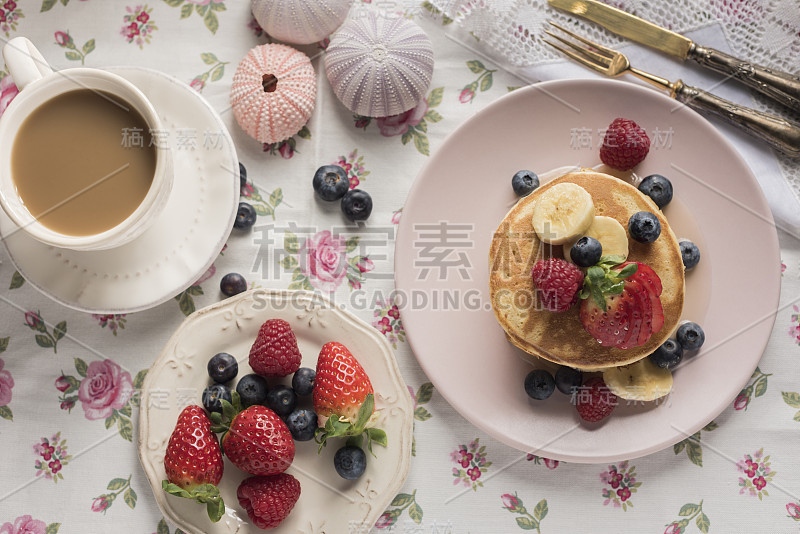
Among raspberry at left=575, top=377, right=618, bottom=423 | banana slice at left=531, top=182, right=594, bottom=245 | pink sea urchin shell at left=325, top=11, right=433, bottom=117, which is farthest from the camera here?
pink sea urchin shell at left=325, top=11, right=433, bottom=117

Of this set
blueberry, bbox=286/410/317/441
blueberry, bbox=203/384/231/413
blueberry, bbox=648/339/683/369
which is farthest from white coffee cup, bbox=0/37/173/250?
blueberry, bbox=648/339/683/369

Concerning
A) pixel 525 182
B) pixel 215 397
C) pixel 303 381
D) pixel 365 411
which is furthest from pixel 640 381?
pixel 215 397

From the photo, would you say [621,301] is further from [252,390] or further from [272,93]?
[272,93]

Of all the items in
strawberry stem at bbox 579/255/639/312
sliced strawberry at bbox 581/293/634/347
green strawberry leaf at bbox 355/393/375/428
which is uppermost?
strawberry stem at bbox 579/255/639/312

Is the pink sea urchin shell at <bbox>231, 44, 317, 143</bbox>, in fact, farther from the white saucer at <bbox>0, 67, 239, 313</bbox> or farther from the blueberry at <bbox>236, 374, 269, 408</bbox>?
the blueberry at <bbox>236, 374, 269, 408</bbox>

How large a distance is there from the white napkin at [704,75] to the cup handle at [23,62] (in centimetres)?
117

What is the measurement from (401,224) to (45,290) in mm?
858

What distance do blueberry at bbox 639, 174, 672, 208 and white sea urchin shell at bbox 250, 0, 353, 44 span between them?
0.91 meters

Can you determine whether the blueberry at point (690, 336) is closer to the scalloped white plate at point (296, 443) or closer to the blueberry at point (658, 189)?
the blueberry at point (658, 189)

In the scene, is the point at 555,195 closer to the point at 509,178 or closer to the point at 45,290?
the point at 509,178

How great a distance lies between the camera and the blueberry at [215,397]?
1509 millimetres

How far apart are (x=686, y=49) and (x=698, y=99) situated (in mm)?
147

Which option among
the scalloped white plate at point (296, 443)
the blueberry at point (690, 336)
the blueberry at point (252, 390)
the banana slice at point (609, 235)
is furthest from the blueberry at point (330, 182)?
the blueberry at point (690, 336)

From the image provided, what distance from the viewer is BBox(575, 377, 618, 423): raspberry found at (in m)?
1.49
